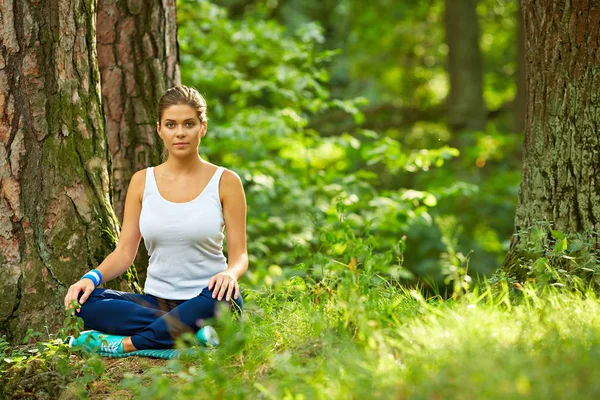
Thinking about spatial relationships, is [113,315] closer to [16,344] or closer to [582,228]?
[16,344]

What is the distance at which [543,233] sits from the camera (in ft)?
12.3

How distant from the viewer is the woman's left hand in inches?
A: 145

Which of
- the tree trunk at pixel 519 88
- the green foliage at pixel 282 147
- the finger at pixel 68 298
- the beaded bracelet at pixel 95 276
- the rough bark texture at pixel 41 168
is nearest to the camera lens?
the finger at pixel 68 298

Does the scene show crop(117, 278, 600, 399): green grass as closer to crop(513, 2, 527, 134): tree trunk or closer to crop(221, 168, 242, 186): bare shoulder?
crop(221, 168, 242, 186): bare shoulder

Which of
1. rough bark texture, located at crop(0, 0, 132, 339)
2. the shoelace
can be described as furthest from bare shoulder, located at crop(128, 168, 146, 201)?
the shoelace

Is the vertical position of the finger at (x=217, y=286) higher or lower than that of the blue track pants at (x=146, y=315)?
higher

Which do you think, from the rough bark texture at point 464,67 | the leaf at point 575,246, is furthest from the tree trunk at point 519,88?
the leaf at point 575,246

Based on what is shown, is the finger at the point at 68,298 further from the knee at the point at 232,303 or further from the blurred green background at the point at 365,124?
the blurred green background at the point at 365,124

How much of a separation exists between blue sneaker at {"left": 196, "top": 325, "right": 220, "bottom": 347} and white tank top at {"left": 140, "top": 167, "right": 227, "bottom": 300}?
344mm

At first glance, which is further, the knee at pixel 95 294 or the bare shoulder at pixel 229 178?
the bare shoulder at pixel 229 178

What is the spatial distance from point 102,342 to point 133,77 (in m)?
2.11

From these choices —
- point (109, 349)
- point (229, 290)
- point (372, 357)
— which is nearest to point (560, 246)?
point (372, 357)

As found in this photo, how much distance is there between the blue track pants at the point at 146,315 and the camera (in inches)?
146

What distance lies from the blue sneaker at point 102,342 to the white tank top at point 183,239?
0.35 m
